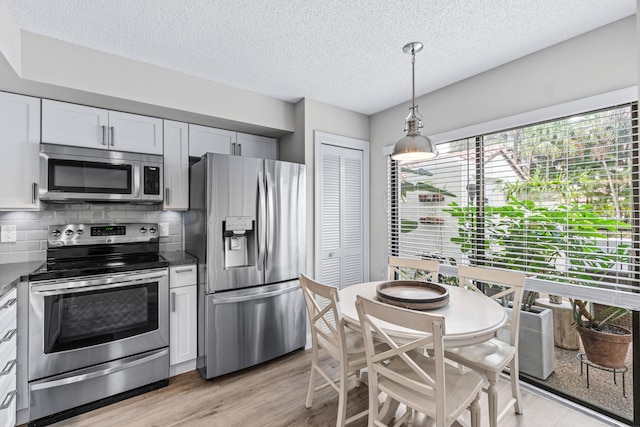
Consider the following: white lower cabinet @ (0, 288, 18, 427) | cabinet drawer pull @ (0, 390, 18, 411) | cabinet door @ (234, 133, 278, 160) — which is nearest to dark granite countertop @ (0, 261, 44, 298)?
white lower cabinet @ (0, 288, 18, 427)

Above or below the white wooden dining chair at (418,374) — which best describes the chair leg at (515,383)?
below

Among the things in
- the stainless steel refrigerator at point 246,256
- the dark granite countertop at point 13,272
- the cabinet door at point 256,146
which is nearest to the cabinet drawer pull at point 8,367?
the dark granite countertop at point 13,272

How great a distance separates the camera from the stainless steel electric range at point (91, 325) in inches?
78.2

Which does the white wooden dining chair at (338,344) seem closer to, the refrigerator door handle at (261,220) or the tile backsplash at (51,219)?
the refrigerator door handle at (261,220)

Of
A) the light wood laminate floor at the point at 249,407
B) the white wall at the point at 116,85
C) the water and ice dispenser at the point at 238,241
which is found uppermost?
the white wall at the point at 116,85

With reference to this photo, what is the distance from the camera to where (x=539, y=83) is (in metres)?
2.27

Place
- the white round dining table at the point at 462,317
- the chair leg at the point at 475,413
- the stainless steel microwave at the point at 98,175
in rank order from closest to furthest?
the white round dining table at the point at 462,317
the chair leg at the point at 475,413
the stainless steel microwave at the point at 98,175

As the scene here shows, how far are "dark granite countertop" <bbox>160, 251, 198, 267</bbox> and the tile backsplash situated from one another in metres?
0.11

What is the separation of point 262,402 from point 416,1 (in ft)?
9.23

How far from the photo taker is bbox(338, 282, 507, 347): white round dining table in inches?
58.4

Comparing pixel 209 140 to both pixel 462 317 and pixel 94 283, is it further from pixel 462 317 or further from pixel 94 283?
pixel 462 317

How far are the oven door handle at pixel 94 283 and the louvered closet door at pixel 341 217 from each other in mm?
Answer: 1584

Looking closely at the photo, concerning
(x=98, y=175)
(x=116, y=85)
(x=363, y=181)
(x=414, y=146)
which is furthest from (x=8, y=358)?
(x=363, y=181)

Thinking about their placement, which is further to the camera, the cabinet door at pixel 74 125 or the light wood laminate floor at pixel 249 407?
the cabinet door at pixel 74 125
